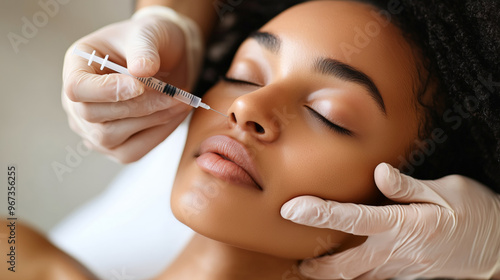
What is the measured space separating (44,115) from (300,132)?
1379 mm

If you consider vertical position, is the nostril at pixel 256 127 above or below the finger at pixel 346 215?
above

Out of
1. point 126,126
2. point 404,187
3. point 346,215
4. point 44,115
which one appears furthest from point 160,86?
point 44,115

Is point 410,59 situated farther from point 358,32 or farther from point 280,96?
point 280,96

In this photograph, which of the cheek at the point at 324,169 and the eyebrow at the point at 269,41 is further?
the eyebrow at the point at 269,41

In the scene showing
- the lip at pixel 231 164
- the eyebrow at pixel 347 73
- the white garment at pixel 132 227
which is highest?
the eyebrow at pixel 347 73

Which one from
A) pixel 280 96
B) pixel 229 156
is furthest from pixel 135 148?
pixel 280 96

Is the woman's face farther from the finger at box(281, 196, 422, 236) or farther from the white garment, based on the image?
the white garment

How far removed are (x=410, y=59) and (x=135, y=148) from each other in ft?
2.59

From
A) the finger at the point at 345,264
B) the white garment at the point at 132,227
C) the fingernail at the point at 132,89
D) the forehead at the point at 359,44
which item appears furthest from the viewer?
the white garment at the point at 132,227

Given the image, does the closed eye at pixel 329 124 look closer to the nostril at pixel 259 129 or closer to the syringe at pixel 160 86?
the nostril at pixel 259 129

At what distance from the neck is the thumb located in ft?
1.64

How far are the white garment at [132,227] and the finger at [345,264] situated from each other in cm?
61

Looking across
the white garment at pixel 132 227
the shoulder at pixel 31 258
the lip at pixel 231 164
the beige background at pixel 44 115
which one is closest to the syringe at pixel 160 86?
the lip at pixel 231 164

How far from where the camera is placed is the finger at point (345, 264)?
1225 mm
